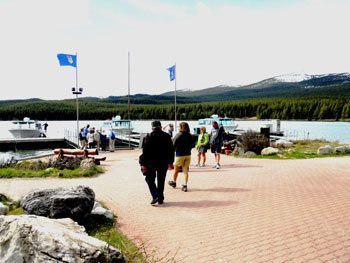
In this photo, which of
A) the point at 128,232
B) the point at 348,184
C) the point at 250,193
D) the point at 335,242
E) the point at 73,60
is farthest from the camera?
the point at 73,60

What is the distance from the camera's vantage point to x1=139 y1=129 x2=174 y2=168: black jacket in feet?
25.5

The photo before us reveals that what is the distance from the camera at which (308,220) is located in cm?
657

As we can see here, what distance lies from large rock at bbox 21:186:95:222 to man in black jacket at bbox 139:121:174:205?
1592 mm

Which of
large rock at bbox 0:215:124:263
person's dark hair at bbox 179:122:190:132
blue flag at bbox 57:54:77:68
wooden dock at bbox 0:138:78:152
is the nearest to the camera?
large rock at bbox 0:215:124:263

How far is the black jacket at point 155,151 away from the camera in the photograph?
25.5 feet

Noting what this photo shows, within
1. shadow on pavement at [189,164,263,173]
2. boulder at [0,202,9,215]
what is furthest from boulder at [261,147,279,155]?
boulder at [0,202,9,215]

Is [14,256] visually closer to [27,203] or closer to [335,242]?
[27,203]

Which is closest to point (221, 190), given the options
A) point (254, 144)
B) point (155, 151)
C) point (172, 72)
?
point (155, 151)

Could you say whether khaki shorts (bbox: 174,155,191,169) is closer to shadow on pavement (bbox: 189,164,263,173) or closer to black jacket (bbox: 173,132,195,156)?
black jacket (bbox: 173,132,195,156)

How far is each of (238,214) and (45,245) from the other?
4.21 meters

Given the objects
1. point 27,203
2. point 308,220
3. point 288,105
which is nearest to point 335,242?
point 308,220

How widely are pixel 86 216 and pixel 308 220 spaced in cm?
412

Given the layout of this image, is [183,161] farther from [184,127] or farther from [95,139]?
[95,139]

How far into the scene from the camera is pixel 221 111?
132 metres
